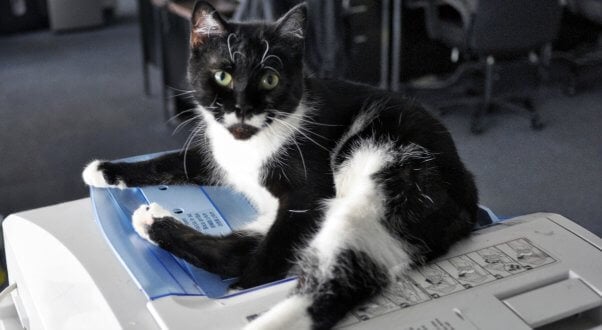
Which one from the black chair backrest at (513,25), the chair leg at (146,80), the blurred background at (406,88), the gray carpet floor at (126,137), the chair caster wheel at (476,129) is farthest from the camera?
the chair leg at (146,80)

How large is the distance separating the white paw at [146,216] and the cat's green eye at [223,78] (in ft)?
0.76

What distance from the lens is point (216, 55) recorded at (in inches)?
43.6

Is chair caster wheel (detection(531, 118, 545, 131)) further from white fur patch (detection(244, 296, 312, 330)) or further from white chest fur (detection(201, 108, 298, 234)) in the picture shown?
white fur patch (detection(244, 296, 312, 330))

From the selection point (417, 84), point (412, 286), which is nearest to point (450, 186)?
point (412, 286)

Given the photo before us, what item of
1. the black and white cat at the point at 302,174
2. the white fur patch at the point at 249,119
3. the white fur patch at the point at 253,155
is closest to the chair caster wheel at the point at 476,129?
the black and white cat at the point at 302,174

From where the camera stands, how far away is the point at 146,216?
995mm

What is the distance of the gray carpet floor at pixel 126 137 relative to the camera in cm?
281

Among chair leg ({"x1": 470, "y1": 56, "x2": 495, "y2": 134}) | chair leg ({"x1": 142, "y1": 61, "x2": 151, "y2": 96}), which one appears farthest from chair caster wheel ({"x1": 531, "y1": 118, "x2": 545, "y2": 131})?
chair leg ({"x1": 142, "y1": 61, "x2": 151, "y2": 96})

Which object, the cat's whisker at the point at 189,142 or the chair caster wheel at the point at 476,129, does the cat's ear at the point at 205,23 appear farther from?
the chair caster wheel at the point at 476,129

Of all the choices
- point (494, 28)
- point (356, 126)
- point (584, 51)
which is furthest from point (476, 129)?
point (356, 126)

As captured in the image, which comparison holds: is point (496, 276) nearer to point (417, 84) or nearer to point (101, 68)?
point (417, 84)

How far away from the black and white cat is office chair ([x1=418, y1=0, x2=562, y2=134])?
2.09 m

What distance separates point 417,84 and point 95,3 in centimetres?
266

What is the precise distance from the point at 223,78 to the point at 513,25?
7.97 ft
